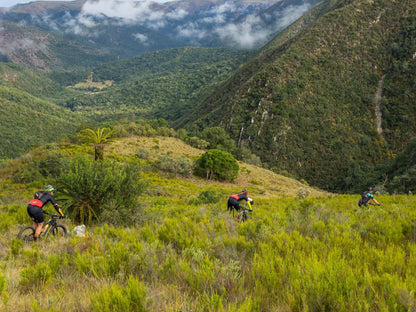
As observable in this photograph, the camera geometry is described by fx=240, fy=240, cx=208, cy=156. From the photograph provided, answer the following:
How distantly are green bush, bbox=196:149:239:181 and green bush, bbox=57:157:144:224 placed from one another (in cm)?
2389

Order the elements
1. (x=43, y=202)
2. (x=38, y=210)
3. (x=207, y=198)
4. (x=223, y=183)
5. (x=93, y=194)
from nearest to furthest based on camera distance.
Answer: (x=38, y=210)
(x=43, y=202)
(x=93, y=194)
(x=207, y=198)
(x=223, y=183)

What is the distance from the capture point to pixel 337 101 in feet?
271

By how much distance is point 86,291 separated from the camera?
7.81 feet

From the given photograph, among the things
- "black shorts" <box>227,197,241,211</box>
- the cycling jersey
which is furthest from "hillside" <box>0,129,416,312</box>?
"black shorts" <box>227,197,241,211</box>

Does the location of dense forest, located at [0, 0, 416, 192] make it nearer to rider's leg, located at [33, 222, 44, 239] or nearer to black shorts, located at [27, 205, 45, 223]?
black shorts, located at [27, 205, 45, 223]

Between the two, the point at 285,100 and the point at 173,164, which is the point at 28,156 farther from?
the point at 285,100

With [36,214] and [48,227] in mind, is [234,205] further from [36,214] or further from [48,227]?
[36,214]

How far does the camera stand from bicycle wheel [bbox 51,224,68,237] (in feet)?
19.5

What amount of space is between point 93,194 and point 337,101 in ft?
300

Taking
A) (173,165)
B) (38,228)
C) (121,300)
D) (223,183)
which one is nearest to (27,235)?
(38,228)

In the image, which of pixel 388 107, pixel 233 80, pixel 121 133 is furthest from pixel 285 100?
pixel 121 133

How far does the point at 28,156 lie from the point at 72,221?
20578 millimetres

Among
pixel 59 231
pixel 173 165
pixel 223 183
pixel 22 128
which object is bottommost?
pixel 22 128

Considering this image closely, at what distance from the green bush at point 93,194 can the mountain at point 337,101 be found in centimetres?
6313
